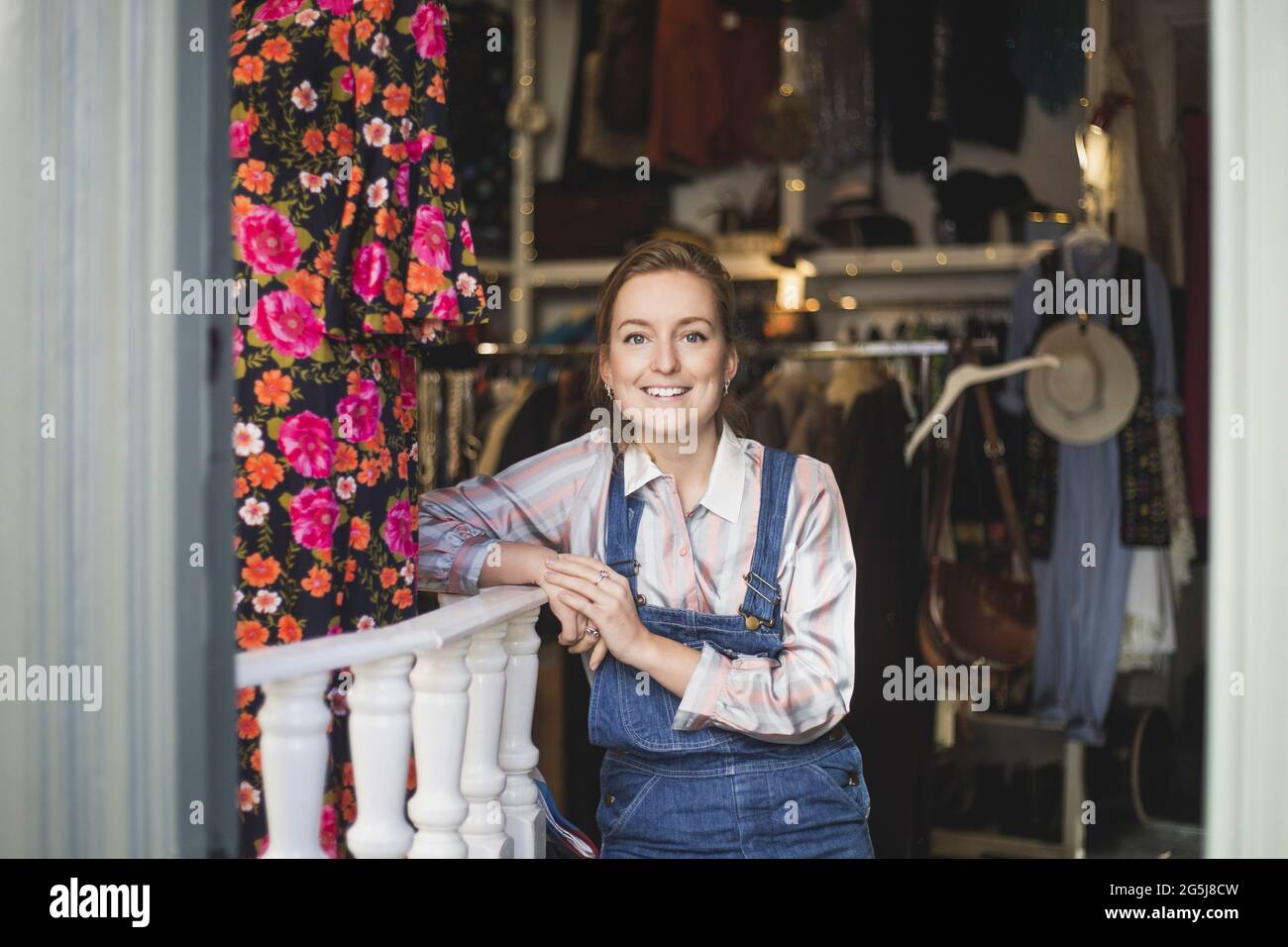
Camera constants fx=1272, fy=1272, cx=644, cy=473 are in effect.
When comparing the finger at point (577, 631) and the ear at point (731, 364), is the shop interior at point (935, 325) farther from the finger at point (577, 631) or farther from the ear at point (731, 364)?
the finger at point (577, 631)

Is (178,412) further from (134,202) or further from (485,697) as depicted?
(485,697)

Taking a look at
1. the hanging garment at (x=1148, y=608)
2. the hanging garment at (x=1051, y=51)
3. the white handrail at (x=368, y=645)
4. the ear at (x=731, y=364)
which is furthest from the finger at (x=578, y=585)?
the hanging garment at (x=1051, y=51)

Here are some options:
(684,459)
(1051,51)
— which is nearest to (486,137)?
(1051,51)

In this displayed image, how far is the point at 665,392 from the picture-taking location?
6.98 ft

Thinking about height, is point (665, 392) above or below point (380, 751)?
above

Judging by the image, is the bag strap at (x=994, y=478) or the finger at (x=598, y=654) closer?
the finger at (x=598, y=654)

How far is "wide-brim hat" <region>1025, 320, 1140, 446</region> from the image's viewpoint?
11.2 ft

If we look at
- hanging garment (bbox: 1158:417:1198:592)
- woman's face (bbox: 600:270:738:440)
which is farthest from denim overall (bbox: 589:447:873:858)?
hanging garment (bbox: 1158:417:1198:592)

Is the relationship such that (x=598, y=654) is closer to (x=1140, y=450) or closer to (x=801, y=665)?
(x=801, y=665)

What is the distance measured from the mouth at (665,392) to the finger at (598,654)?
1.39 feet

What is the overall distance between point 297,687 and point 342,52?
1169 mm

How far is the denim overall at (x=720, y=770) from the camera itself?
2012 mm

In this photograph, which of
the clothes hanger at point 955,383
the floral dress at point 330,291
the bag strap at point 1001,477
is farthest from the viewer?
the bag strap at point 1001,477

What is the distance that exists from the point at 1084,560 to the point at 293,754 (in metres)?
2.57
